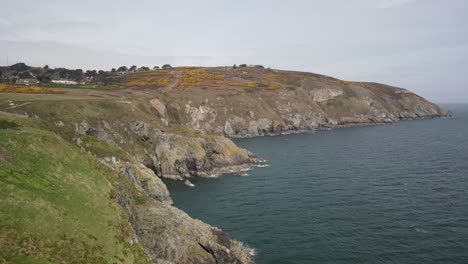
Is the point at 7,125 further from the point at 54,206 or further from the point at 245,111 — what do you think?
the point at 245,111

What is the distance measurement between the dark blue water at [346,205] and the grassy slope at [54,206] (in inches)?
847

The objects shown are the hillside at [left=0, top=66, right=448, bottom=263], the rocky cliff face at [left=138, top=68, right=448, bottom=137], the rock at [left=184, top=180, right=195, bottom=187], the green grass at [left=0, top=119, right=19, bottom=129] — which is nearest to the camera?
the hillside at [left=0, top=66, right=448, bottom=263]

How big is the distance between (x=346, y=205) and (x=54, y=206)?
4865 cm

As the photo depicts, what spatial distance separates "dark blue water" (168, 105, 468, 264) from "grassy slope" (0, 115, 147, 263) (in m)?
21.5

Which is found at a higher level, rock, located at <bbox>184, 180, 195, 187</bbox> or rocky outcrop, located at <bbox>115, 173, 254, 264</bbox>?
rocky outcrop, located at <bbox>115, 173, 254, 264</bbox>

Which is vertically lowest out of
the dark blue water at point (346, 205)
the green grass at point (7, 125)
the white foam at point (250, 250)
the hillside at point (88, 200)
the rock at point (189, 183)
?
the white foam at point (250, 250)

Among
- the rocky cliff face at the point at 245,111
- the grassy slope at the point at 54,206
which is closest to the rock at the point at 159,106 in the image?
the rocky cliff face at the point at 245,111

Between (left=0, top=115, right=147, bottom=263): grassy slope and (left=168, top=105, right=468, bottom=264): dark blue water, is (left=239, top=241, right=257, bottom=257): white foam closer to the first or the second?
(left=168, top=105, right=468, bottom=264): dark blue water

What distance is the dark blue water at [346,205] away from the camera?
147 ft

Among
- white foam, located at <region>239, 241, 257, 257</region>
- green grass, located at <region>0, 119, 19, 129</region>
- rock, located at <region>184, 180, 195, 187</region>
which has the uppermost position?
green grass, located at <region>0, 119, 19, 129</region>

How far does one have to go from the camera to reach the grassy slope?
23844 mm

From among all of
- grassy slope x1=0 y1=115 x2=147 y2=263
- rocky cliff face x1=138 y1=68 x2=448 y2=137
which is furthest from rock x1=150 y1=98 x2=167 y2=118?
grassy slope x1=0 y1=115 x2=147 y2=263

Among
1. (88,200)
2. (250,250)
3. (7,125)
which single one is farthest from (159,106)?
(88,200)

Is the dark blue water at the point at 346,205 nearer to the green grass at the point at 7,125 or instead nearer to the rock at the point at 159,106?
the green grass at the point at 7,125
